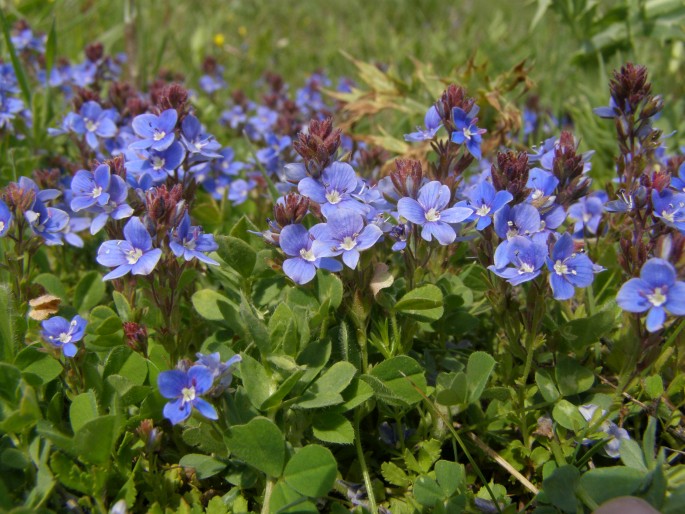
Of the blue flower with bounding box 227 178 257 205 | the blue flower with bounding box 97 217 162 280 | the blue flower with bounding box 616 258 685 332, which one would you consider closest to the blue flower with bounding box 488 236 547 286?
the blue flower with bounding box 616 258 685 332

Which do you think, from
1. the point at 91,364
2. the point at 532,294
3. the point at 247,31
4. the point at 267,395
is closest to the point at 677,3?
the point at 532,294

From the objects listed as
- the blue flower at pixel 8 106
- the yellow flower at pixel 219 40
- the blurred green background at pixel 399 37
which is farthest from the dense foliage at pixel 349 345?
the yellow flower at pixel 219 40

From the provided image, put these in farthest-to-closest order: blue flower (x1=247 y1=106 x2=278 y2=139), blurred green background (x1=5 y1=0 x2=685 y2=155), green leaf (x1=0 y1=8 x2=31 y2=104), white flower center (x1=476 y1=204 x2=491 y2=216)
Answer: blue flower (x1=247 y1=106 x2=278 y2=139), blurred green background (x1=5 y1=0 x2=685 y2=155), green leaf (x1=0 y1=8 x2=31 y2=104), white flower center (x1=476 y1=204 x2=491 y2=216)

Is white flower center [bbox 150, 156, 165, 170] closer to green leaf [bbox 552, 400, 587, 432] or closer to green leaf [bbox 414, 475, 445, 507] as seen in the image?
green leaf [bbox 414, 475, 445, 507]

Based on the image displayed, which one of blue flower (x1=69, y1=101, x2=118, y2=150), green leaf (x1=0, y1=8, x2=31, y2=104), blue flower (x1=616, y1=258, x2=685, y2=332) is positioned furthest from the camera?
green leaf (x1=0, y1=8, x2=31, y2=104)

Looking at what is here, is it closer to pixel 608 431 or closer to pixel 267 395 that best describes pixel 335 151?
pixel 267 395

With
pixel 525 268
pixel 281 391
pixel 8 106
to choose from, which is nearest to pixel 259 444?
pixel 281 391
